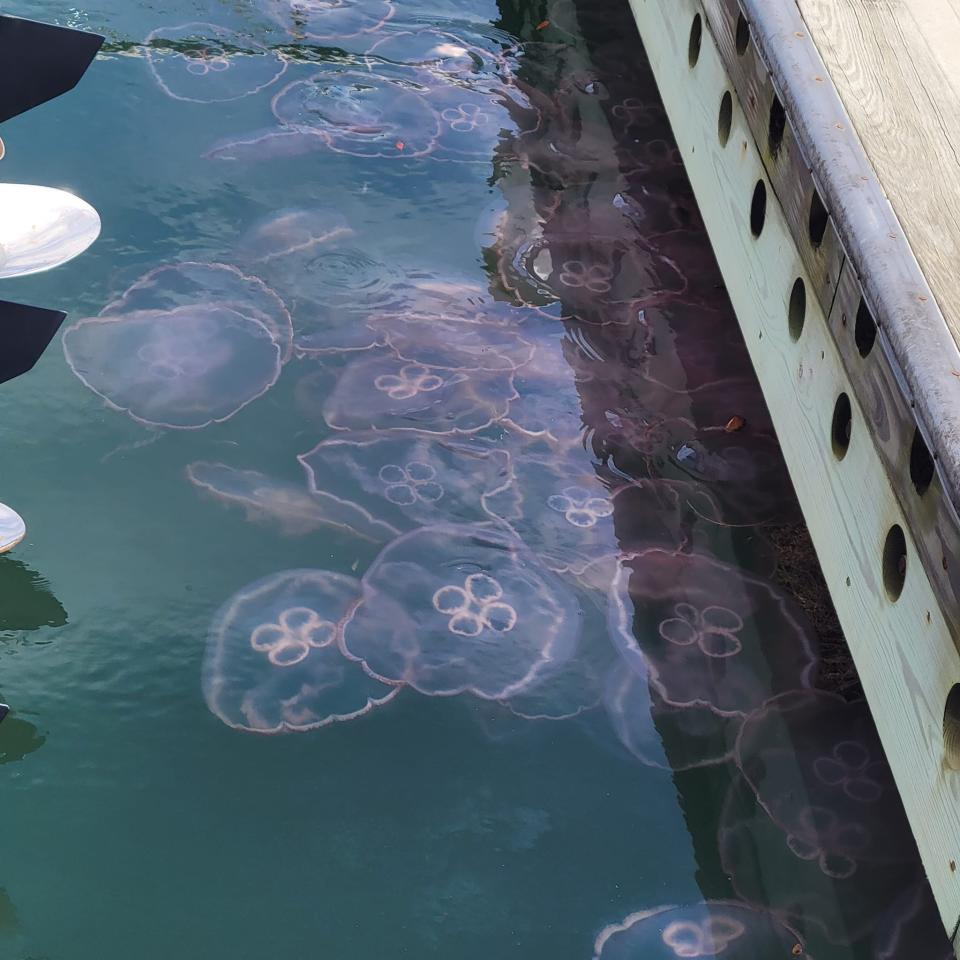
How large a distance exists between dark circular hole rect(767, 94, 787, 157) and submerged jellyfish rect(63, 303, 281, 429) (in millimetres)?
918

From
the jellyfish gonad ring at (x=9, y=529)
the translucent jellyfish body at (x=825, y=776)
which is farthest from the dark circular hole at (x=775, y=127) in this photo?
the jellyfish gonad ring at (x=9, y=529)

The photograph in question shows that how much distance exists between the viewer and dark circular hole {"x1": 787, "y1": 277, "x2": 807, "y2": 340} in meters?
1.76

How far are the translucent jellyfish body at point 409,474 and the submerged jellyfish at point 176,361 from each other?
0.69ft

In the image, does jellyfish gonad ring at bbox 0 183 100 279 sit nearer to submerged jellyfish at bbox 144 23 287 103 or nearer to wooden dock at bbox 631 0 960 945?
wooden dock at bbox 631 0 960 945

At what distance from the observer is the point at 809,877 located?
1.59 metres

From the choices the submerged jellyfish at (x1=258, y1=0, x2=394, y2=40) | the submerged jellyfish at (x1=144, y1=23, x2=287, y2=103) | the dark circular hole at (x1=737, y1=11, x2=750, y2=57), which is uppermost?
Result: the dark circular hole at (x1=737, y1=11, x2=750, y2=57)

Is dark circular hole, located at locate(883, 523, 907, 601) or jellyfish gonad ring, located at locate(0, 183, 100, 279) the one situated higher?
dark circular hole, located at locate(883, 523, 907, 601)

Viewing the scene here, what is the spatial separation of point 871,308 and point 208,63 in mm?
2046

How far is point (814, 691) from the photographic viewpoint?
1.81m

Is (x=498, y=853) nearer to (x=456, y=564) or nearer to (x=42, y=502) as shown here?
(x=456, y=564)

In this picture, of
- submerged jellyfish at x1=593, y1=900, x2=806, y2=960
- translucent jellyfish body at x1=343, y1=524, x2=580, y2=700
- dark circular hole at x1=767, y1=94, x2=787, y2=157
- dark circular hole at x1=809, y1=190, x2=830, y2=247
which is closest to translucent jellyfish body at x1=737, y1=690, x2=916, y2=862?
submerged jellyfish at x1=593, y1=900, x2=806, y2=960

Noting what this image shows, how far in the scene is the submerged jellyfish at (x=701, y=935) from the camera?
4.93ft

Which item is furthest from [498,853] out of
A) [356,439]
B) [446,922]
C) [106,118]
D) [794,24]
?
[106,118]

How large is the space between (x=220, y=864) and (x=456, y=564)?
0.59 metres
